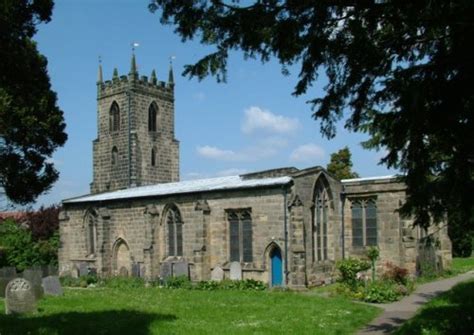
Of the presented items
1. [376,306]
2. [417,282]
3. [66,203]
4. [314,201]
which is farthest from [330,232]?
[66,203]

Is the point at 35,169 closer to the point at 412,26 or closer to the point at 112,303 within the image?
the point at 112,303

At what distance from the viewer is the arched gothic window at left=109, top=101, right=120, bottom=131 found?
1720 inches

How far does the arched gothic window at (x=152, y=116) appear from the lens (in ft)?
144

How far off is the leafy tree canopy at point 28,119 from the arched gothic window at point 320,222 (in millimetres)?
12432

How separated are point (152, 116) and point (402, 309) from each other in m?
30.8

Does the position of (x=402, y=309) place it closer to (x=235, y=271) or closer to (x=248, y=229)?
(x=235, y=271)

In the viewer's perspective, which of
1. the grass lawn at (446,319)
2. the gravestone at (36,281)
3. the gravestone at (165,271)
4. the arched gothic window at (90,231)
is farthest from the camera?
the arched gothic window at (90,231)

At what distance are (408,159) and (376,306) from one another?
1090 cm

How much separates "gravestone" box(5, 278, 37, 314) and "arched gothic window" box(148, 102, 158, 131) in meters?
28.5

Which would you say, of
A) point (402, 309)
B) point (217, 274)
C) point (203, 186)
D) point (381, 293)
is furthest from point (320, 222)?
point (402, 309)

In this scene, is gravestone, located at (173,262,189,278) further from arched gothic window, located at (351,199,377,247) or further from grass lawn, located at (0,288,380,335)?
arched gothic window, located at (351,199,377,247)

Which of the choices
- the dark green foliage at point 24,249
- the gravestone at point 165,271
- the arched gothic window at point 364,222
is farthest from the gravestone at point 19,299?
the dark green foliage at point 24,249

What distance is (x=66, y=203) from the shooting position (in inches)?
1351

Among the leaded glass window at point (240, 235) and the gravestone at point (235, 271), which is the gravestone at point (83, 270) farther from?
the gravestone at point (235, 271)
